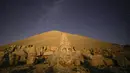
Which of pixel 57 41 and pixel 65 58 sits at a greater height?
pixel 57 41

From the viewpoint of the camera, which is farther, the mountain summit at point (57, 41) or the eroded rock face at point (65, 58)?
the mountain summit at point (57, 41)

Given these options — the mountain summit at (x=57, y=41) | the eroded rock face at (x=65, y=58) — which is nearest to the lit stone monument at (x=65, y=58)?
the eroded rock face at (x=65, y=58)

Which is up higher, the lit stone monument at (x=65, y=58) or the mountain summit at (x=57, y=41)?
the mountain summit at (x=57, y=41)

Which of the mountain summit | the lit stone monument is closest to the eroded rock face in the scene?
the lit stone monument

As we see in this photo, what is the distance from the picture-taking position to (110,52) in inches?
544

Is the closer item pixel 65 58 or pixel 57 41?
pixel 65 58

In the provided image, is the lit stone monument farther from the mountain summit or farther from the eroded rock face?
the mountain summit

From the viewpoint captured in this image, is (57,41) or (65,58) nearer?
(65,58)

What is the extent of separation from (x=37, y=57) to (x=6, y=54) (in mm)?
1917

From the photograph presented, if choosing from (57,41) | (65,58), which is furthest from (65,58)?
(57,41)

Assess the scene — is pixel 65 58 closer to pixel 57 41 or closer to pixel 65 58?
pixel 65 58

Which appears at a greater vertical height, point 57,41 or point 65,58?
point 57,41

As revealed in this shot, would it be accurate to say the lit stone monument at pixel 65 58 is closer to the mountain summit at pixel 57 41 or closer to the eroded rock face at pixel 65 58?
the eroded rock face at pixel 65 58

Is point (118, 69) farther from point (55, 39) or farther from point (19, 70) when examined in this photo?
point (19, 70)
